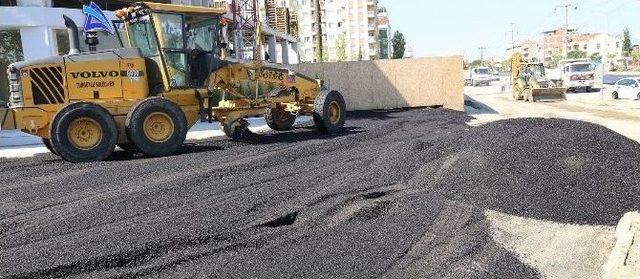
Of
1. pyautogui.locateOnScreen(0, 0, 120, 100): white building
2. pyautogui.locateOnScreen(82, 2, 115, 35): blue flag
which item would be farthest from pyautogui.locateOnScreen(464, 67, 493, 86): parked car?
pyautogui.locateOnScreen(82, 2, 115, 35): blue flag

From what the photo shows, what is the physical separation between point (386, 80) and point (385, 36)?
93779 millimetres

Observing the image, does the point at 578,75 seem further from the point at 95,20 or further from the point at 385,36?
the point at 385,36

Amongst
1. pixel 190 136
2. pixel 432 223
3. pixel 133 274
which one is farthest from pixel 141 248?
pixel 190 136

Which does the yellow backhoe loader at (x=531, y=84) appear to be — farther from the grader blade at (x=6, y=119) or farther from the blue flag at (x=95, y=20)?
the grader blade at (x=6, y=119)

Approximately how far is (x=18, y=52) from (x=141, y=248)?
55.4 ft

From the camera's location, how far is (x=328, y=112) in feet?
40.3

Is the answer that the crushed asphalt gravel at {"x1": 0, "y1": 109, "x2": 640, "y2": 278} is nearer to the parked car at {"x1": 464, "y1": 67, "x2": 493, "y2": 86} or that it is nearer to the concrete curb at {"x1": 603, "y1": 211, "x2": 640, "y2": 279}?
the concrete curb at {"x1": 603, "y1": 211, "x2": 640, "y2": 279}

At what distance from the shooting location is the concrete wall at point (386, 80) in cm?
2031

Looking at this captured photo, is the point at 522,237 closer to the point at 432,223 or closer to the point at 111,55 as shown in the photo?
the point at 432,223

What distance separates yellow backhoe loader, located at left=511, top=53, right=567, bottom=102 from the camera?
83.5 feet

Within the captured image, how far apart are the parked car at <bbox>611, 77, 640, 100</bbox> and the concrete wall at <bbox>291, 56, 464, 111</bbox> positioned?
11687mm

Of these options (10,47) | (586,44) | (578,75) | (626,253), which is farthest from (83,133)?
(586,44)

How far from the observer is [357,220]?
5348mm

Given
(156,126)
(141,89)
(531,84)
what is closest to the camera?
(156,126)
